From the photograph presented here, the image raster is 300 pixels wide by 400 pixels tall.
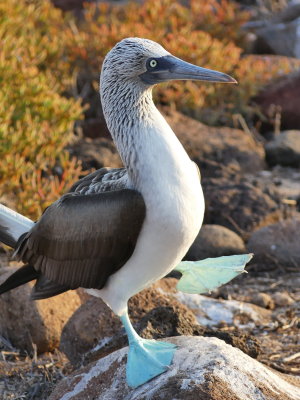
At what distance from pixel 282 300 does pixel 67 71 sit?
413 cm

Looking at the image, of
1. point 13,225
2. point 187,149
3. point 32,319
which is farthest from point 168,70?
point 187,149

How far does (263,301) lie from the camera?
5637mm

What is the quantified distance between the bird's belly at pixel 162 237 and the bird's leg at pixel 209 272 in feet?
1.85

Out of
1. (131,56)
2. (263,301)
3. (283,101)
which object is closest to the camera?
(131,56)

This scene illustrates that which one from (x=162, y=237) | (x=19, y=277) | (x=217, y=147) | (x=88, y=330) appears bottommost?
(x=217, y=147)

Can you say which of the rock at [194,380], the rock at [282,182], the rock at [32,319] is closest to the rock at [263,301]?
the rock at [32,319]

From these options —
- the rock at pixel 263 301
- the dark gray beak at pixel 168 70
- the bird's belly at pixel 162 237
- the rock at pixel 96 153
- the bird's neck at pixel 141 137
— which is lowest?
the rock at pixel 263 301

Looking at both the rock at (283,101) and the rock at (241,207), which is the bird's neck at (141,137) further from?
the rock at (283,101)

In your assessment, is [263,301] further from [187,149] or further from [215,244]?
[187,149]

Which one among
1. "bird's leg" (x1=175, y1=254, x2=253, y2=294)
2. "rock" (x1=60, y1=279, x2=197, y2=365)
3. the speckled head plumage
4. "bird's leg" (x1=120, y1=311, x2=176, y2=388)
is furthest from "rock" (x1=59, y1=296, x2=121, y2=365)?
the speckled head plumage

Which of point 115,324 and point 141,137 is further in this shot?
point 115,324

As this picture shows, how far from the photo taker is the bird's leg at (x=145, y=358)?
11.4ft

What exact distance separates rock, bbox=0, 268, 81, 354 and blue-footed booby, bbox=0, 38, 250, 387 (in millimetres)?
1144

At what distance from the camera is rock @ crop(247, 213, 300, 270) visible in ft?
20.6
